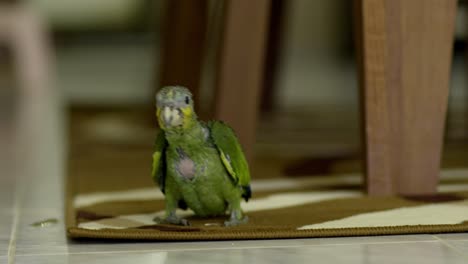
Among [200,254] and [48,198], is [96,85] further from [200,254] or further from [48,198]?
[200,254]

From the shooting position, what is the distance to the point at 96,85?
13.5 ft

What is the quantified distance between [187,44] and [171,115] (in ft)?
3.68

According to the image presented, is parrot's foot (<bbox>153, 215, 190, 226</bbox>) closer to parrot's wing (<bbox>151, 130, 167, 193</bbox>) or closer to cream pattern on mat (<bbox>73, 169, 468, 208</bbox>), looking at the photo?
parrot's wing (<bbox>151, 130, 167, 193</bbox>)

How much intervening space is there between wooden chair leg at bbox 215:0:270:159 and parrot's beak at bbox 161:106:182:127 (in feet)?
1.42

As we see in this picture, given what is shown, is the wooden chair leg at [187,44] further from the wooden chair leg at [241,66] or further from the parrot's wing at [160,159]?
the parrot's wing at [160,159]

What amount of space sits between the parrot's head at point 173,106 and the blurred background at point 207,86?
0.49m

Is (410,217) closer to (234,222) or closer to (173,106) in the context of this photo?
(234,222)

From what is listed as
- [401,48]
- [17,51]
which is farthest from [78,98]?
[401,48]

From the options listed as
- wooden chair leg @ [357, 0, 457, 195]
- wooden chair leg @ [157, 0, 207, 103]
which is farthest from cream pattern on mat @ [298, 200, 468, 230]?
wooden chair leg @ [157, 0, 207, 103]

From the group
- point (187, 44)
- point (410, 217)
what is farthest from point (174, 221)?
point (187, 44)

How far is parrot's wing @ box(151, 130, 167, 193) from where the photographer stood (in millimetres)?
1037

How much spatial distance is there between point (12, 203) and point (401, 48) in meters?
0.53

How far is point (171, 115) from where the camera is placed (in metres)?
0.98

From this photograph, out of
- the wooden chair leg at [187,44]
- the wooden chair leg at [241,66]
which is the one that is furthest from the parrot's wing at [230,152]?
the wooden chair leg at [187,44]
